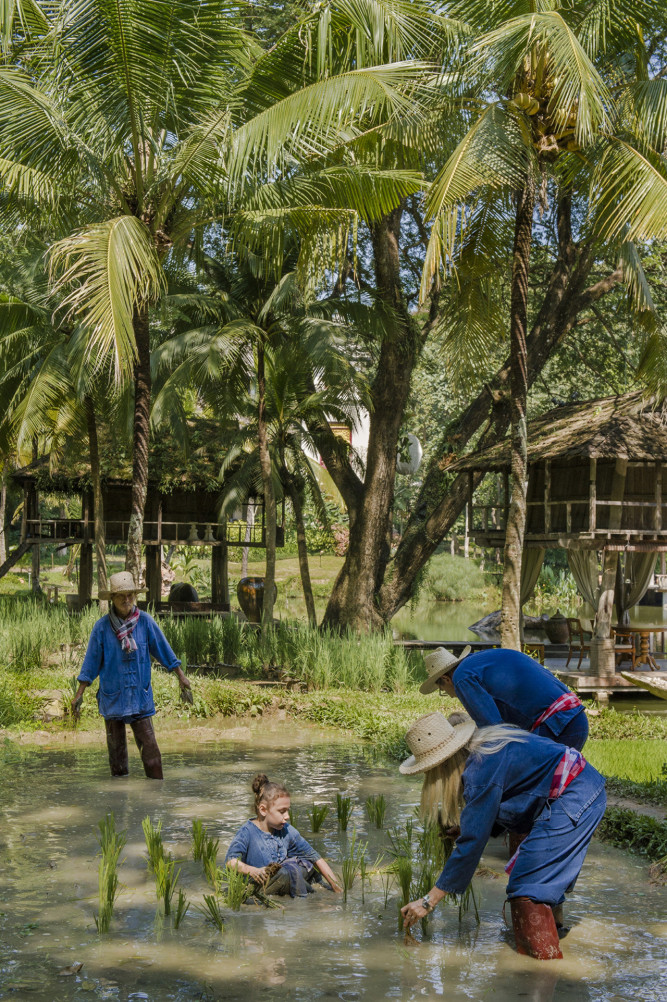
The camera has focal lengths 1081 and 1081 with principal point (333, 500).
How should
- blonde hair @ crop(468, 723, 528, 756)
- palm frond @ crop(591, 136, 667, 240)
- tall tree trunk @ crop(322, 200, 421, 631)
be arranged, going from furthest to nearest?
tall tree trunk @ crop(322, 200, 421, 631), palm frond @ crop(591, 136, 667, 240), blonde hair @ crop(468, 723, 528, 756)

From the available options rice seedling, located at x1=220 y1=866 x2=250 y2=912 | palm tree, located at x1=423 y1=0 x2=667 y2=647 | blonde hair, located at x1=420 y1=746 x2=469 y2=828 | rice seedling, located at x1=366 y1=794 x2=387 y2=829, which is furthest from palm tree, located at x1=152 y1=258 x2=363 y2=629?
blonde hair, located at x1=420 y1=746 x2=469 y2=828

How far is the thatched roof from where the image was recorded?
1638 cm

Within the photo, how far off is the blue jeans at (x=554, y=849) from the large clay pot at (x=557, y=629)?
16231 mm

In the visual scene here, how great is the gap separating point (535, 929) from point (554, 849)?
1.45ft

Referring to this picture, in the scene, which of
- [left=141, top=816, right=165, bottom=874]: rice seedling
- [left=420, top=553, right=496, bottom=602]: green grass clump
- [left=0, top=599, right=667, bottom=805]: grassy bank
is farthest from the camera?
[left=420, top=553, right=496, bottom=602]: green grass clump

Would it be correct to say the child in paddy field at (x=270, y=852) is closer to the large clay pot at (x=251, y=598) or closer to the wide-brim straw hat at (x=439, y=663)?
the wide-brim straw hat at (x=439, y=663)

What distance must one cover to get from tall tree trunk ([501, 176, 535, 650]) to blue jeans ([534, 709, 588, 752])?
7.79 m

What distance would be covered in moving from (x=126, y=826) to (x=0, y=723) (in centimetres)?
482

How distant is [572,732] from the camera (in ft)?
17.1

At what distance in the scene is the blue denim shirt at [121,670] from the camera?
8.73 metres

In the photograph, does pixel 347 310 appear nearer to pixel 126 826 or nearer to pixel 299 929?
pixel 126 826

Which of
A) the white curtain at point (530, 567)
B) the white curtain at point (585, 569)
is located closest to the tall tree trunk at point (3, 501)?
the white curtain at point (530, 567)

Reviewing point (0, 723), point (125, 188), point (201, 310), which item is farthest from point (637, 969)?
point (201, 310)

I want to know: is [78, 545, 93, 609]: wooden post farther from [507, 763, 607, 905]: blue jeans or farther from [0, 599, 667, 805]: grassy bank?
[507, 763, 607, 905]: blue jeans
